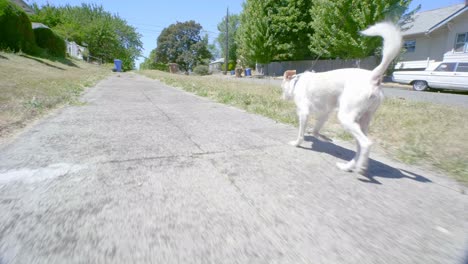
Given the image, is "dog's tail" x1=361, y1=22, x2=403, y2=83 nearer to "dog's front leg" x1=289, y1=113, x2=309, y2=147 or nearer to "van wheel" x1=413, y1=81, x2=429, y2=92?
"dog's front leg" x1=289, y1=113, x2=309, y2=147

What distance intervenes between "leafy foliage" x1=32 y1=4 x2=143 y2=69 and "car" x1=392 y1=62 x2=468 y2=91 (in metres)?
39.1

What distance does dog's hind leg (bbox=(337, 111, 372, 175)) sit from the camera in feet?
8.19

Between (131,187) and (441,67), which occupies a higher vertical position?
(441,67)

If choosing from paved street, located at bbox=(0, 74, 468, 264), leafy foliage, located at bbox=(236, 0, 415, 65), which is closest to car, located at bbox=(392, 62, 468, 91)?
leafy foliage, located at bbox=(236, 0, 415, 65)

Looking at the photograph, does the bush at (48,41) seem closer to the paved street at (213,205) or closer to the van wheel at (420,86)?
the paved street at (213,205)

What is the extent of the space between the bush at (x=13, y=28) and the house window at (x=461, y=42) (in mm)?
31917

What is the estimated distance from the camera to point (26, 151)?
2943 millimetres

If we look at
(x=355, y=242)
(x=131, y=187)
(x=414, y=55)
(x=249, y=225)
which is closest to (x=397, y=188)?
(x=355, y=242)

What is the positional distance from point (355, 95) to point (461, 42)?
26326mm

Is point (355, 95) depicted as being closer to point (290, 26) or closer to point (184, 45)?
point (290, 26)

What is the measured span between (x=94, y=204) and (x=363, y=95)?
258cm

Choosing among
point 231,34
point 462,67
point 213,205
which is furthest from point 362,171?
point 231,34

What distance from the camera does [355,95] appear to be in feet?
8.54

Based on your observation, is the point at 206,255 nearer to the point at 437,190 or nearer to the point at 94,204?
the point at 94,204
